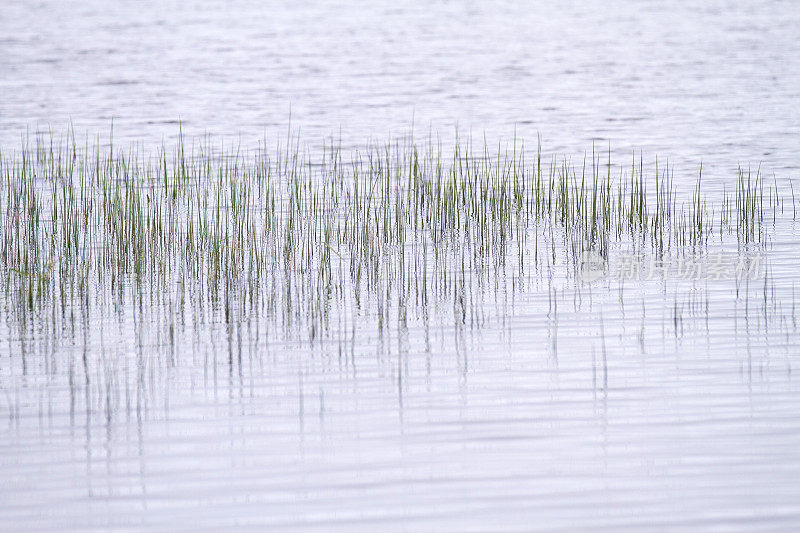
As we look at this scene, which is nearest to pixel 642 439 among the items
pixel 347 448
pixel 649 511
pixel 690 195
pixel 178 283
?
pixel 649 511

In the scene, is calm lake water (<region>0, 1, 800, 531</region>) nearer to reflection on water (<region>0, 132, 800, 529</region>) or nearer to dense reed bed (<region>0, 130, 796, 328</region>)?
reflection on water (<region>0, 132, 800, 529</region>)

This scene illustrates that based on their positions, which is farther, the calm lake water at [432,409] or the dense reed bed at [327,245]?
the dense reed bed at [327,245]

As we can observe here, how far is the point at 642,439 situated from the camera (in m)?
3.81

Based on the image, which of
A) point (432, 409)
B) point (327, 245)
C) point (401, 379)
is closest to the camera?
point (432, 409)

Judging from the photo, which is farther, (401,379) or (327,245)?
(327,245)

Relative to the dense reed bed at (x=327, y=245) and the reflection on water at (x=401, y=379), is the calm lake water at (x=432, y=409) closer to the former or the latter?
the reflection on water at (x=401, y=379)

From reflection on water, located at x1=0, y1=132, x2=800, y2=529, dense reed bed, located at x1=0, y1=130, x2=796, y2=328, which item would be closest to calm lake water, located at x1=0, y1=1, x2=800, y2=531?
reflection on water, located at x1=0, y1=132, x2=800, y2=529

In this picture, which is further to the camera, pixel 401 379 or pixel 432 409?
pixel 401 379

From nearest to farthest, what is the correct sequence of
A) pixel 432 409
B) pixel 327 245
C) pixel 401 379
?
pixel 432 409
pixel 401 379
pixel 327 245

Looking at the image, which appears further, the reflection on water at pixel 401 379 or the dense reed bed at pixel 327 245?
the dense reed bed at pixel 327 245

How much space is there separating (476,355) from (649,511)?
1.59 metres

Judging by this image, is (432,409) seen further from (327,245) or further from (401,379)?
(327,245)

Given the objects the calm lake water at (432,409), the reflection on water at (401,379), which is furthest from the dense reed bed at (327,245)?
the calm lake water at (432,409)


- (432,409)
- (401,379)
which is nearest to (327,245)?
(401,379)
